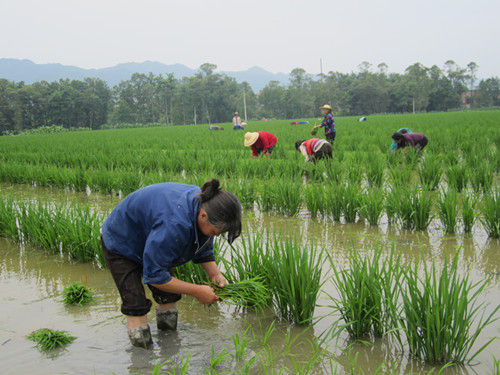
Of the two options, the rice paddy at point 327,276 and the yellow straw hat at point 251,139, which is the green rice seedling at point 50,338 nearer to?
the rice paddy at point 327,276

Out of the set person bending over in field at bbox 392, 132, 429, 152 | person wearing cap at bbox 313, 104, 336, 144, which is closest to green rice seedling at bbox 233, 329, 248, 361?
person bending over in field at bbox 392, 132, 429, 152

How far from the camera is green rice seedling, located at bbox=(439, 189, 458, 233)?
3.12 meters

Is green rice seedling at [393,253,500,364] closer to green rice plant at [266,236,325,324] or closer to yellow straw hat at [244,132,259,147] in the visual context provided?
green rice plant at [266,236,325,324]

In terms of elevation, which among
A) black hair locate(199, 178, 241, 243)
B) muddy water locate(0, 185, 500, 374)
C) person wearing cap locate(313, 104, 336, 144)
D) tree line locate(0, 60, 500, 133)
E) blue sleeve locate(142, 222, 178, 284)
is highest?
tree line locate(0, 60, 500, 133)

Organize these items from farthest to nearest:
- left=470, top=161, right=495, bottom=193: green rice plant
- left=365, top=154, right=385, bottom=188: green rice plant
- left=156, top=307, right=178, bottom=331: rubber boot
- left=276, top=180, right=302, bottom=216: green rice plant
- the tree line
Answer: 1. the tree line
2. left=365, top=154, right=385, bottom=188: green rice plant
3. left=470, top=161, right=495, bottom=193: green rice plant
4. left=276, top=180, right=302, bottom=216: green rice plant
5. left=156, top=307, right=178, bottom=331: rubber boot

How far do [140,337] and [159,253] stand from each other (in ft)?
1.69

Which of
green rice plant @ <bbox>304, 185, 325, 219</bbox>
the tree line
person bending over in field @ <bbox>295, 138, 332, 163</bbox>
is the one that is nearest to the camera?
Result: green rice plant @ <bbox>304, 185, 325, 219</bbox>

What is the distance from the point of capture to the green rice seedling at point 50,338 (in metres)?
1.82

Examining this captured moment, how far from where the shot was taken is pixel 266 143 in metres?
6.81

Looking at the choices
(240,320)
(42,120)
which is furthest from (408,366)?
(42,120)

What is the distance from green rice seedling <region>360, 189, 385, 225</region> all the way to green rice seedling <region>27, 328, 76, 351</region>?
2.57 m

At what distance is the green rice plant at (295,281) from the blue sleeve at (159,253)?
60cm

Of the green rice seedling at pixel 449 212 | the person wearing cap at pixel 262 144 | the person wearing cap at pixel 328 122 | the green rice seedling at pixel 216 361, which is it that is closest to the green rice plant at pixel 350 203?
the green rice seedling at pixel 449 212

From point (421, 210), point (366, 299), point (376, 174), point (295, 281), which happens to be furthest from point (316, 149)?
point (366, 299)
